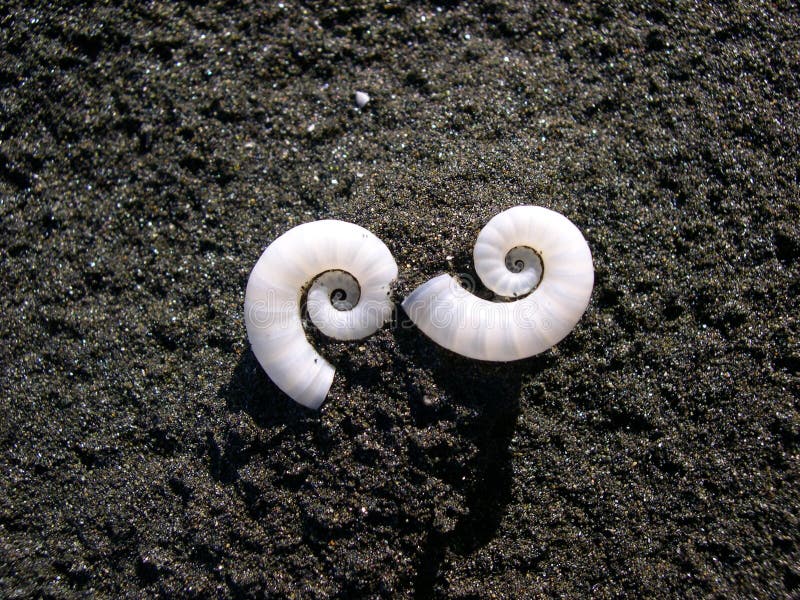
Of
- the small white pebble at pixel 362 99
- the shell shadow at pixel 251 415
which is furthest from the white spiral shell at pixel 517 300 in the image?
the small white pebble at pixel 362 99

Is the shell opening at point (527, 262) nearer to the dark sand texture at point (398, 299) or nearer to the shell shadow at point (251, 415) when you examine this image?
the dark sand texture at point (398, 299)

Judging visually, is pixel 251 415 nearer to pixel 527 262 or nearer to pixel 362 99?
pixel 527 262

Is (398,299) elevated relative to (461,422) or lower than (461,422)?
elevated

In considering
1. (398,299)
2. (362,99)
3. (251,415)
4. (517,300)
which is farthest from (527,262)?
(251,415)

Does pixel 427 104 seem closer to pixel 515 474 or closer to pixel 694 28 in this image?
pixel 694 28

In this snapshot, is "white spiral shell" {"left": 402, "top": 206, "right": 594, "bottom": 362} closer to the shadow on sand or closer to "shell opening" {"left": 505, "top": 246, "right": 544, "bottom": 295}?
"shell opening" {"left": 505, "top": 246, "right": 544, "bottom": 295}
